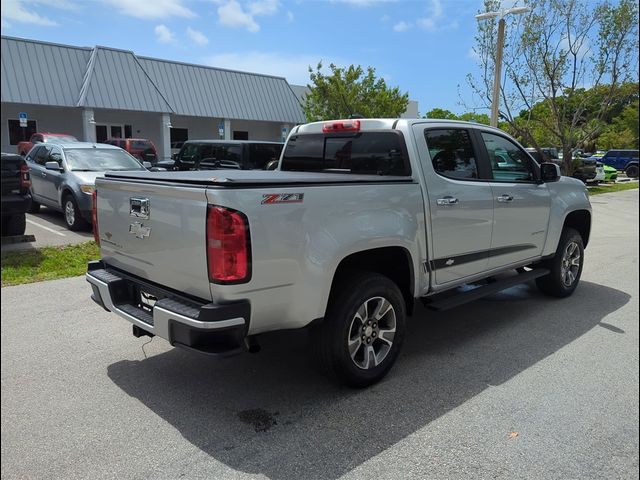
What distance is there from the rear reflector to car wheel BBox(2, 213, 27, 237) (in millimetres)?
5999

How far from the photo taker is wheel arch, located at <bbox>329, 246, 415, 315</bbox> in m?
3.72

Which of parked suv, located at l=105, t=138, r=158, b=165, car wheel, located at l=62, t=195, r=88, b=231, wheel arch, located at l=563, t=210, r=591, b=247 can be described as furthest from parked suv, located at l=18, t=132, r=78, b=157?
wheel arch, located at l=563, t=210, r=591, b=247

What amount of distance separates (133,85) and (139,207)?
2621cm

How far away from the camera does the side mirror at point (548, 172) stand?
5492 millimetres

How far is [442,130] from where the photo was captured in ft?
15.1

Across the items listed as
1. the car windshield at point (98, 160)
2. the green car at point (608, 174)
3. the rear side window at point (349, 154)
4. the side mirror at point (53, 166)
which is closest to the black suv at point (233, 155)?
the car windshield at point (98, 160)

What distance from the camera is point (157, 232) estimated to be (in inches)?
133

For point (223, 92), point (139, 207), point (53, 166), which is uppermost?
point (223, 92)

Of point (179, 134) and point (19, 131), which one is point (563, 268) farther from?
point (179, 134)

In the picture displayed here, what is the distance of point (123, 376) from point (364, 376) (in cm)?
180

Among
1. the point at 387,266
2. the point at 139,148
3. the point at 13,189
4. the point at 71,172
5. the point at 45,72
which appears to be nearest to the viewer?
the point at 387,266

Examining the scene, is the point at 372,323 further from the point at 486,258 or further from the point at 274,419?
the point at 486,258

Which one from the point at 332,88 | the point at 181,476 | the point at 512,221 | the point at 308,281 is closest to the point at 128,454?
the point at 181,476

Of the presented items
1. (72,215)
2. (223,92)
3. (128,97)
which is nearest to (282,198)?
(72,215)
